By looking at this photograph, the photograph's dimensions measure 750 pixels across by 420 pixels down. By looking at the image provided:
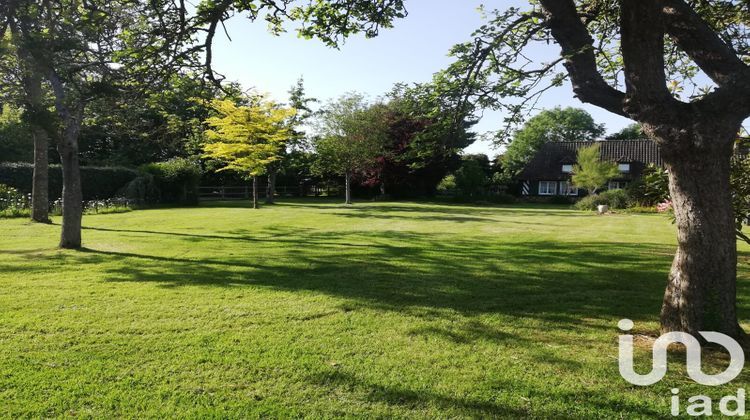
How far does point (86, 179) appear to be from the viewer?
2619 centimetres

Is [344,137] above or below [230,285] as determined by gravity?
above

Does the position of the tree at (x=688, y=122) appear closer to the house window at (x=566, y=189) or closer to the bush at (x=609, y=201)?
the bush at (x=609, y=201)

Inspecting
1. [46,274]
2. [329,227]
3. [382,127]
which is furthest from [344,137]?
[46,274]

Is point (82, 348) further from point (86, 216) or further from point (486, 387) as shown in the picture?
point (86, 216)

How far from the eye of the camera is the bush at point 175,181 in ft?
94.2

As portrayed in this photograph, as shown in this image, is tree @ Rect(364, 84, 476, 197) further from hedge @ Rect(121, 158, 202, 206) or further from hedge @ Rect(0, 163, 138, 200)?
A: hedge @ Rect(0, 163, 138, 200)

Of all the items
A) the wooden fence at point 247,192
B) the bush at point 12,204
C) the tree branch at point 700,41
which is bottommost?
the bush at point 12,204

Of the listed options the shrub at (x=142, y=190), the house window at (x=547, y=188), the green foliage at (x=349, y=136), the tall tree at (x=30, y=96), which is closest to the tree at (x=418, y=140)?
the green foliage at (x=349, y=136)

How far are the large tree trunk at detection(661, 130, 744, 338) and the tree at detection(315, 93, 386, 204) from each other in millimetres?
29501

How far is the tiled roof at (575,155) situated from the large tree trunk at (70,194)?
1760 inches

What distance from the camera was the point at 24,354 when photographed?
432 cm

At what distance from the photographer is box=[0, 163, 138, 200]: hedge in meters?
23.9

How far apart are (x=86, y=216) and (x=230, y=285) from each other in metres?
15.8

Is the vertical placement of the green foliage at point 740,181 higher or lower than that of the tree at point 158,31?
lower
